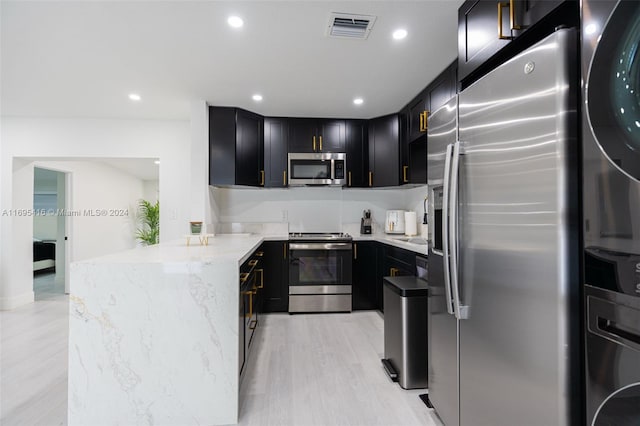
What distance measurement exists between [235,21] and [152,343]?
199 cm

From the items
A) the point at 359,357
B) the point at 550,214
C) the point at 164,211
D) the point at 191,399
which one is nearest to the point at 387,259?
the point at 359,357

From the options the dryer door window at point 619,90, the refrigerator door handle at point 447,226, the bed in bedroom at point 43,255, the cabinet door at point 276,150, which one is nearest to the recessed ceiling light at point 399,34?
the refrigerator door handle at point 447,226

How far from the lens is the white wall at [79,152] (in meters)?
4.04

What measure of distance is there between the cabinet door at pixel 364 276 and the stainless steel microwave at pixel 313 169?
87 centimetres

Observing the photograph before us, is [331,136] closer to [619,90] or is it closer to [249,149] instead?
[249,149]

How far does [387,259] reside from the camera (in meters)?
3.56

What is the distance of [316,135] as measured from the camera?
403 centimetres

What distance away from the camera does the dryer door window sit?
2.50 ft

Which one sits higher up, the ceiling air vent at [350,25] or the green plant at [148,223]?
the ceiling air vent at [350,25]

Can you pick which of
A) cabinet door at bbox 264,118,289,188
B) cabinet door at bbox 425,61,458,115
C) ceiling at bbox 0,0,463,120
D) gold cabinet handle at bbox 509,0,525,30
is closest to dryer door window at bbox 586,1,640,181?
gold cabinet handle at bbox 509,0,525,30

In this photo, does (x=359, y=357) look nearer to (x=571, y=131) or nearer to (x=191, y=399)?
(x=191, y=399)

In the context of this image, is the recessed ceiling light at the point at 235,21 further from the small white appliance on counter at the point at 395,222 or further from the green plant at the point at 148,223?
the green plant at the point at 148,223

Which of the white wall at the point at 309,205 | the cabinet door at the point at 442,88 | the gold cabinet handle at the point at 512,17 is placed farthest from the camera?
the white wall at the point at 309,205

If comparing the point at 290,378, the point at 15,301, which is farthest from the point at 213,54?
the point at 15,301
